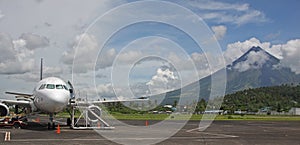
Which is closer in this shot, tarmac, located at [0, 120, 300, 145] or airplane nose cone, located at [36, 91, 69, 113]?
tarmac, located at [0, 120, 300, 145]

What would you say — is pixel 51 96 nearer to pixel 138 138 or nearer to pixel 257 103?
pixel 138 138

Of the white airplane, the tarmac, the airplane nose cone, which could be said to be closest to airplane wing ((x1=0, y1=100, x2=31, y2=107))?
the white airplane

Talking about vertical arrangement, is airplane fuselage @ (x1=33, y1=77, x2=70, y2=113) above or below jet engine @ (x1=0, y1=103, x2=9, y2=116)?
above

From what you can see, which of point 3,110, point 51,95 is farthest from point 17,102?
point 51,95

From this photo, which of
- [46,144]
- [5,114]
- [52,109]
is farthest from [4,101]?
[46,144]

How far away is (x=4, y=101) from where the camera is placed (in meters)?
28.2

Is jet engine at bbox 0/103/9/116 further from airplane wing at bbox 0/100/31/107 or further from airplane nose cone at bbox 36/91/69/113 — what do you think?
airplane nose cone at bbox 36/91/69/113

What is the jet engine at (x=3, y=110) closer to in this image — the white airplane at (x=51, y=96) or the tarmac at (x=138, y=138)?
the white airplane at (x=51, y=96)

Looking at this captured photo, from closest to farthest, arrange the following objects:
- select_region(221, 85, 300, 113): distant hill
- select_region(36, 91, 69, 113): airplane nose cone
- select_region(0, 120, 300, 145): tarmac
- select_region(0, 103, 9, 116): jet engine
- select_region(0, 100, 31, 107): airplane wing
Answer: select_region(0, 120, 300, 145): tarmac, select_region(36, 91, 69, 113): airplane nose cone, select_region(0, 100, 31, 107): airplane wing, select_region(0, 103, 9, 116): jet engine, select_region(221, 85, 300, 113): distant hill

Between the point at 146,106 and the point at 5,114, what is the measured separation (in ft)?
48.4

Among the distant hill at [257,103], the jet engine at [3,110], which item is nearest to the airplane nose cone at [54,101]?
the jet engine at [3,110]

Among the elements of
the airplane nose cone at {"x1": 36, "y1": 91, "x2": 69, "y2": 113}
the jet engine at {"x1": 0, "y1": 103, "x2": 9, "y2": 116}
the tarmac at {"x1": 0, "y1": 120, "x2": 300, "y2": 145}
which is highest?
the airplane nose cone at {"x1": 36, "y1": 91, "x2": 69, "y2": 113}

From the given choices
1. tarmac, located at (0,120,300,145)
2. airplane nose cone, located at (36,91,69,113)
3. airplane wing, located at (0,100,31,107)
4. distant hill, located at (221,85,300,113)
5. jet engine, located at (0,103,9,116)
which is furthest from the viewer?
distant hill, located at (221,85,300,113)

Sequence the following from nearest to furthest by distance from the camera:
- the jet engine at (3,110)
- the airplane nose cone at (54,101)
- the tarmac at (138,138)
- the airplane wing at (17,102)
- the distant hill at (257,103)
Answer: the tarmac at (138,138), the airplane nose cone at (54,101), the airplane wing at (17,102), the jet engine at (3,110), the distant hill at (257,103)
